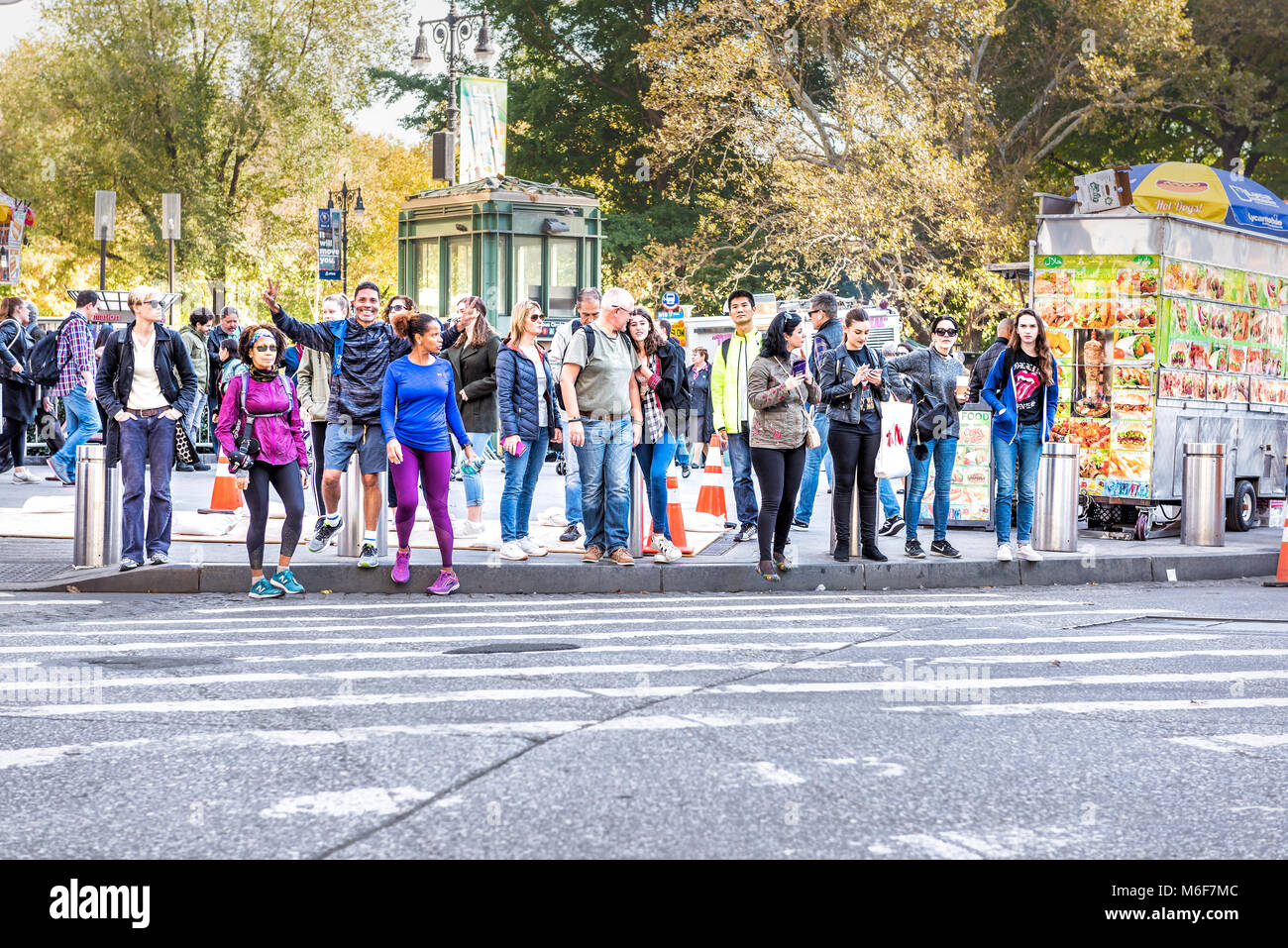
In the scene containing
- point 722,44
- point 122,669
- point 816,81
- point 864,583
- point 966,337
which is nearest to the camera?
point 122,669

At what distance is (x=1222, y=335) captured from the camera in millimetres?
15070

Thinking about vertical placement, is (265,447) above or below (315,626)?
above

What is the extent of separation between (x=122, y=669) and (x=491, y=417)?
17.1 ft

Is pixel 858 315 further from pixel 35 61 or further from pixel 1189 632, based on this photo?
pixel 35 61

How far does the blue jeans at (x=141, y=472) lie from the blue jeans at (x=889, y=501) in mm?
6346

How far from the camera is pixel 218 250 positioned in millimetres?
42031

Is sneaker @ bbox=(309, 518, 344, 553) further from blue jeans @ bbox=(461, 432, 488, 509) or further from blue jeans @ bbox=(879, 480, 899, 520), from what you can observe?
blue jeans @ bbox=(879, 480, 899, 520)

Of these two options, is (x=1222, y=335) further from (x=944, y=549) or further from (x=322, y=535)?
(x=322, y=535)

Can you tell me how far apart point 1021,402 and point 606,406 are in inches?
124

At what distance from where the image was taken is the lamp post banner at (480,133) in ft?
82.2

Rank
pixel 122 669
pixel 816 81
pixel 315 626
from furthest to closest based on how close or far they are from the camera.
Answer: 1. pixel 816 81
2. pixel 315 626
3. pixel 122 669

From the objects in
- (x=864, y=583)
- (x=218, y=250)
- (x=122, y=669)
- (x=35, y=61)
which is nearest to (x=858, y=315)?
(x=864, y=583)

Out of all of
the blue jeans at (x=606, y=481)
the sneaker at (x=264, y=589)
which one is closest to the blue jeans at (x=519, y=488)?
the blue jeans at (x=606, y=481)

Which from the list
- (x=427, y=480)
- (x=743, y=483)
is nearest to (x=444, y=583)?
(x=427, y=480)
